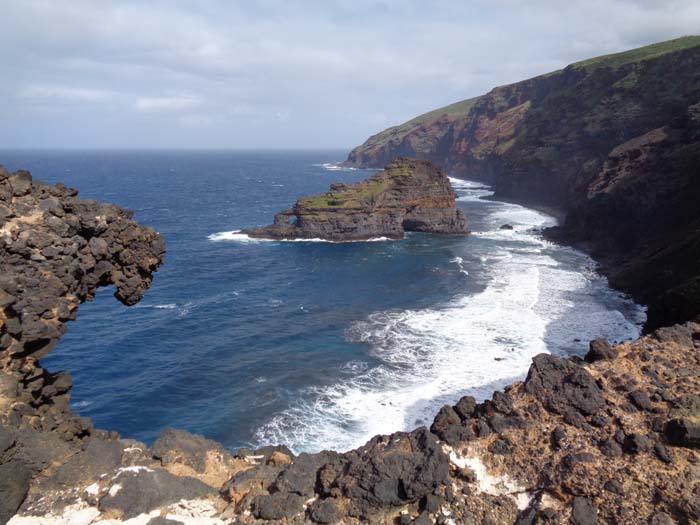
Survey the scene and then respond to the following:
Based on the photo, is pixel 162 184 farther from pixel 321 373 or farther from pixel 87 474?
pixel 87 474

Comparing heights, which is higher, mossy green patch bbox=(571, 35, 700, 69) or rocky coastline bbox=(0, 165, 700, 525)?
mossy green patch bbox=(571, 35, 700, 69)

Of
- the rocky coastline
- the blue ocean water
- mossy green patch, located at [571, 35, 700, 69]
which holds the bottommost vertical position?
the blue ocean water

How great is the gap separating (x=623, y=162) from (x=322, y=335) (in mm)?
57982

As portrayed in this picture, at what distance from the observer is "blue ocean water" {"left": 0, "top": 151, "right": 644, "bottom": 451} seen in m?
30.1

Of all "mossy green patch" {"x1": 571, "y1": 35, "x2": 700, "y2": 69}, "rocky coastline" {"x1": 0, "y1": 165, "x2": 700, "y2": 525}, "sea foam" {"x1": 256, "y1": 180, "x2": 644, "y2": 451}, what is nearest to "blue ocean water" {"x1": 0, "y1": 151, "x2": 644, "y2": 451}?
"sea foam" {"x1": 256, "y1": 180, "x2": 644, "y2": 451}

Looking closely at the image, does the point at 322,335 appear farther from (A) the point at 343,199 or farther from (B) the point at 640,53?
(B) the point at 640,53

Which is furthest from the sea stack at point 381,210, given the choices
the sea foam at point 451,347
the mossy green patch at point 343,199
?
the sea foam at point 451,347

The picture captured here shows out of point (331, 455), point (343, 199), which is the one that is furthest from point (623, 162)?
point (331, 455)

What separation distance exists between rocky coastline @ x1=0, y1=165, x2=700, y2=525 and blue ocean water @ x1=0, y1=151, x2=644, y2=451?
11.3 metres

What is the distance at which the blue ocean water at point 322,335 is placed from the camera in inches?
1185

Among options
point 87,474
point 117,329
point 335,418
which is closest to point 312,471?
point 87,474

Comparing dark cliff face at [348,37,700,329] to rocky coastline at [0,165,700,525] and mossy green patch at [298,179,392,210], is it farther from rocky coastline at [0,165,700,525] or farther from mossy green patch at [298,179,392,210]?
mossy green patch at [298,179,392,210]

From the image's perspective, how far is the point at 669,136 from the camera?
222 ft

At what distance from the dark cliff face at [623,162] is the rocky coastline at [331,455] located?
59.5 ft
